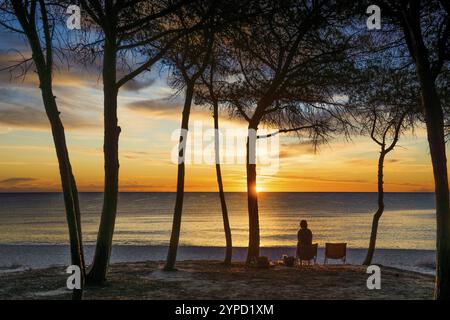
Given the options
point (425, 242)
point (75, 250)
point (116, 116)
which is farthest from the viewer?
point (425, 242)

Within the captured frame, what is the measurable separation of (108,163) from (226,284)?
417cm

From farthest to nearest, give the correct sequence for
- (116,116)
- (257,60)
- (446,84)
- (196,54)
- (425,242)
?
(425,242) → (257,60) → (446,84) → (196,54) → (116,116)

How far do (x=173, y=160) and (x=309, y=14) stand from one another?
19.1 ft

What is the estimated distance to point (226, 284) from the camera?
12930 millimetres

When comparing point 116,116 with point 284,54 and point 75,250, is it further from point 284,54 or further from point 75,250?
point 284,54

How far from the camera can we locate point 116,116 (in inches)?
500

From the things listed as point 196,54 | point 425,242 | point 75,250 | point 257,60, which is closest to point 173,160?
point 196,54

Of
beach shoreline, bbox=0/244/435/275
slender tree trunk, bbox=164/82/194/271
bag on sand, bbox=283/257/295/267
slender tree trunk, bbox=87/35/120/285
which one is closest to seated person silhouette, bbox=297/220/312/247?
bag on sand, bbox=283/257/295/267

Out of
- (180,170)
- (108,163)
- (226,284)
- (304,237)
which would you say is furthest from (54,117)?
(304,237)

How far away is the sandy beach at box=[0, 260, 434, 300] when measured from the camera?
37.3 ft

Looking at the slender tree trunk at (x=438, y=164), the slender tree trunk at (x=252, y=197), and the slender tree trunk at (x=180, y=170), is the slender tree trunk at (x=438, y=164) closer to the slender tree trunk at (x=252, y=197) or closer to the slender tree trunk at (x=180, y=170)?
the slender tree trunk at (x=180, y=170)

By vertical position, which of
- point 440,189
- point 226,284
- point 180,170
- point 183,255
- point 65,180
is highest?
point 180,170

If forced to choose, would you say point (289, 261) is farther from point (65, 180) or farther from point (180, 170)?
point (65, 180)
